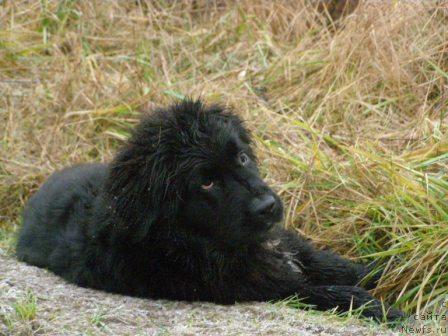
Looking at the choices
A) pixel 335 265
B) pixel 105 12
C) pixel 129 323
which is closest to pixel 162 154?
pixel 129 323

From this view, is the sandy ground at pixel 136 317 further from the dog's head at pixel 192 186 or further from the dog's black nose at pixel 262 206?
the dog's black nose at pixel 262 206

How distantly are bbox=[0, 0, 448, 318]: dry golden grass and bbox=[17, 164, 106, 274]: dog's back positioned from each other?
1348mm

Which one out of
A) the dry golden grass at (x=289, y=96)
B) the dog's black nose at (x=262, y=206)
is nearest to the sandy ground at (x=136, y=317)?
the dog's black nose at (x=262, y=206)

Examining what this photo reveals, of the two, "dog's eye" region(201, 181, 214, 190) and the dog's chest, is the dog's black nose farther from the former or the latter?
the dog's chest

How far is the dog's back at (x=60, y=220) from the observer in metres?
4.87

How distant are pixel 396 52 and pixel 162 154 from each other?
10.2 ft

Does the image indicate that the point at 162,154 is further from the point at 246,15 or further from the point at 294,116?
the point at 246,15

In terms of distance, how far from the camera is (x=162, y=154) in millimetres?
4492

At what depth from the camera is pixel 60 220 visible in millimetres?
5086

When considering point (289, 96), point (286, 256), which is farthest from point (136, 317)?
point (289, 96)

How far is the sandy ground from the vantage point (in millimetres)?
3801

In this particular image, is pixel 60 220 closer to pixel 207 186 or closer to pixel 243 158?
pixel 207 186

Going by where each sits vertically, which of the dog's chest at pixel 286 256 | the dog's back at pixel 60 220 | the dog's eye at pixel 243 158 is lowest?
the dog's chest at pixel 286 256

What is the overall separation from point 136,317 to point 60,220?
1.19 m
